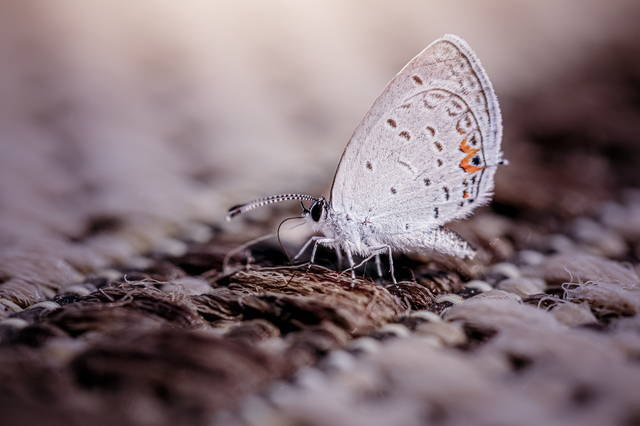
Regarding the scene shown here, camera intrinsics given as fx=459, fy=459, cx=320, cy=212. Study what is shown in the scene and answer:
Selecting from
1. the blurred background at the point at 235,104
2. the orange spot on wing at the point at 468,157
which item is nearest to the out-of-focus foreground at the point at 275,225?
the blurred background at the point at 235,104

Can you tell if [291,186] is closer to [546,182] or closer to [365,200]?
[365,200]

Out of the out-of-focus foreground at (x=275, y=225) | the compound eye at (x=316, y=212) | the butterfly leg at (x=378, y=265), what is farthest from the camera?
the compound eye at (x=316, y=212)

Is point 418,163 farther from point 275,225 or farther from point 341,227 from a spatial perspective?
point 275,225

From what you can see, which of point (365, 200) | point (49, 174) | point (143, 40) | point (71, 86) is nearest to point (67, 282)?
point (49, 174)

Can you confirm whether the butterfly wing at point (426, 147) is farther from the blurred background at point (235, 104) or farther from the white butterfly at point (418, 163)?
the blurred background at point (235, 104)

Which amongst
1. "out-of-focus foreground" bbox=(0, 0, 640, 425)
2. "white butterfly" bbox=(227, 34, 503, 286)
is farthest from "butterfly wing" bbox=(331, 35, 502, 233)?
"out-of-focus foreground" bbox=(0, 0, 640, 425)

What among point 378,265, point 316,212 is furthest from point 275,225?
point 378,265

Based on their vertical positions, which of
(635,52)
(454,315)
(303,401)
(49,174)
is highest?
(635,52)
